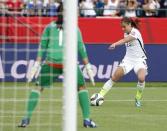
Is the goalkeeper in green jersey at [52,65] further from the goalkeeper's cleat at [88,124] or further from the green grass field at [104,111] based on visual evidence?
the green grass field at [104,111]

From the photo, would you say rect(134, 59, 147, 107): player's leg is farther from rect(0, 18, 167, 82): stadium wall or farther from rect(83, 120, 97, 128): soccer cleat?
rect(0, 18, 167, 82): stadium wall

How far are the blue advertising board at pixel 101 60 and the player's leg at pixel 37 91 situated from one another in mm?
8579

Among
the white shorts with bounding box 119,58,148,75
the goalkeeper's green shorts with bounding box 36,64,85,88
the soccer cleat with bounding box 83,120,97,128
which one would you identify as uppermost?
the goalkeeper's green shorts with bounding box 36,64,85,88

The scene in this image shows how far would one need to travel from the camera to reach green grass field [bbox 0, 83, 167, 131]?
1282cm

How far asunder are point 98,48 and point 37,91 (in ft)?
33.4

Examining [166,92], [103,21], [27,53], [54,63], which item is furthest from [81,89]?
[103,21]

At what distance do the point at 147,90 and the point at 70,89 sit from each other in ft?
40.1

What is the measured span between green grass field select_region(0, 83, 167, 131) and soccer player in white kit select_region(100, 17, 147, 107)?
1.36ft

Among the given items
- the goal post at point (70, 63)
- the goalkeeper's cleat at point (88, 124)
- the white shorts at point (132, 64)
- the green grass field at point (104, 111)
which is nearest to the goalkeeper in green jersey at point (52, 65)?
the goalkeeper's cleat at point (88, 124)

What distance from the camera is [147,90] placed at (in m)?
20.2

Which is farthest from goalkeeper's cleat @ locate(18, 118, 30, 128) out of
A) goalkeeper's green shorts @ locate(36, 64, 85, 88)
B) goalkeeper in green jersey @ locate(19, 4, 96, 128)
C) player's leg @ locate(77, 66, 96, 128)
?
player's leg @ locate(77, 66, 96, 128)

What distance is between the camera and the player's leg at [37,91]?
12156 mm

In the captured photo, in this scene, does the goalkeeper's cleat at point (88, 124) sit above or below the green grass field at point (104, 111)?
above

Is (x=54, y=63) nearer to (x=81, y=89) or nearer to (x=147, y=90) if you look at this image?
(x=81, y=89)
